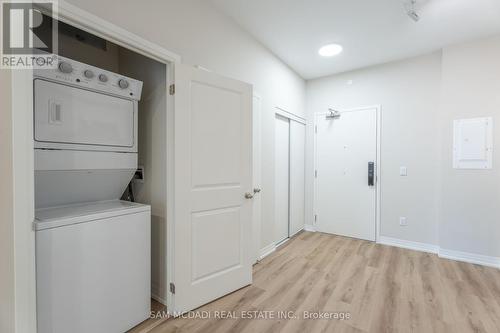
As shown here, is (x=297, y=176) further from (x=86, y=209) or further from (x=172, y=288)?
(x=86, y=209)

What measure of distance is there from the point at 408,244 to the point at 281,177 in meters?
2.01

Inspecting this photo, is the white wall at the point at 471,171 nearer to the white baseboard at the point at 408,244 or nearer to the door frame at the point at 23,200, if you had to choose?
the white baseboard at the point at 408,244

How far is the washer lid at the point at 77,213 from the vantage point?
129cm

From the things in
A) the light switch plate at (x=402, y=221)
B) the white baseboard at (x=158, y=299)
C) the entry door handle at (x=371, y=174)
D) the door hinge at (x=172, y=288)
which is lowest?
the white baseboard at (x=158, y=299)

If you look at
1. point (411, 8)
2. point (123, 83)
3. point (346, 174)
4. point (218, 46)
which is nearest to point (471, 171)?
point (346, 174)

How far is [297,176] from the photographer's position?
12.9 ft

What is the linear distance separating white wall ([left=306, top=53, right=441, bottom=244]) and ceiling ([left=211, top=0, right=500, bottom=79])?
0.28 m

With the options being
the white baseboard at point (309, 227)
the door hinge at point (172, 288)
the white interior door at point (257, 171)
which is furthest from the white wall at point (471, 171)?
the door hinge at point (172, 288)

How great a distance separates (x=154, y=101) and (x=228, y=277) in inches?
66.9

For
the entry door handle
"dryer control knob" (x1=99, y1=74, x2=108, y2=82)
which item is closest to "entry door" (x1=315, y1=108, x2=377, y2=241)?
the entry door handle

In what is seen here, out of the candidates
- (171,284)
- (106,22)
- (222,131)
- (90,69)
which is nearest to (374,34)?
(222,131)

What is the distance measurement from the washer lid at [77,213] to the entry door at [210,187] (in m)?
0.36

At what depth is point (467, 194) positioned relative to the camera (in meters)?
2.86

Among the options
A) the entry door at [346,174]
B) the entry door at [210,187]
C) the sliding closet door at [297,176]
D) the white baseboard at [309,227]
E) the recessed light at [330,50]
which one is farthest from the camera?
the white baseboard at [309,227]
